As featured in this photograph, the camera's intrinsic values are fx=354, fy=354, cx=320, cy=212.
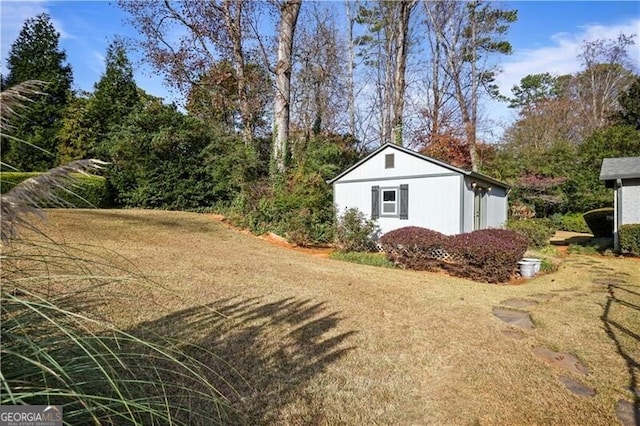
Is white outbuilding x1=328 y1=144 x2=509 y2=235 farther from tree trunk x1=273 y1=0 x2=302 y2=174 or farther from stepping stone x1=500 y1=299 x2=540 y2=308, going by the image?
stepping stone x1=500 y1=299 x2=540 y2=308

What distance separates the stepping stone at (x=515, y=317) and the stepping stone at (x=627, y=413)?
173cm

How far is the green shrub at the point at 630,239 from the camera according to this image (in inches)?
410

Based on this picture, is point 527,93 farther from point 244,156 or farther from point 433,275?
point 433,275

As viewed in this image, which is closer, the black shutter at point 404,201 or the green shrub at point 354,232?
the green shrub at point 354,232

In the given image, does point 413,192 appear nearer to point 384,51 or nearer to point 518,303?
point 518,303

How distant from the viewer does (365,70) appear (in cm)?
2355

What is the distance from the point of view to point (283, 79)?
14.2 m

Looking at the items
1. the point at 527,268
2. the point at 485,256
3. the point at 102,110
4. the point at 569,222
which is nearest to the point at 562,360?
the point at 485,256

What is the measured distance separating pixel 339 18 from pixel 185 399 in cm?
2407

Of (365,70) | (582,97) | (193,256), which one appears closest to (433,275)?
(193,256)

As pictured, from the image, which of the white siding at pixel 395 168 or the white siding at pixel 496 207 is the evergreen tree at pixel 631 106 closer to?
the white siding at pixel 496 207

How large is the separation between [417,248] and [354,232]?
2.39 metres

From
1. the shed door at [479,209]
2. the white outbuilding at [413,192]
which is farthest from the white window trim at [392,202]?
the shed door at [479,209]

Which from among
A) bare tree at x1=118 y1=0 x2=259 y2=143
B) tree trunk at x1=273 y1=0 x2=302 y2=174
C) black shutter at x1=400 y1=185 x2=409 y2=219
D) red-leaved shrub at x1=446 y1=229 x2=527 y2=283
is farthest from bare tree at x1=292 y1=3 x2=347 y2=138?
red-leaved shrub at x1=446 y1=229 x2=527 y2=283
